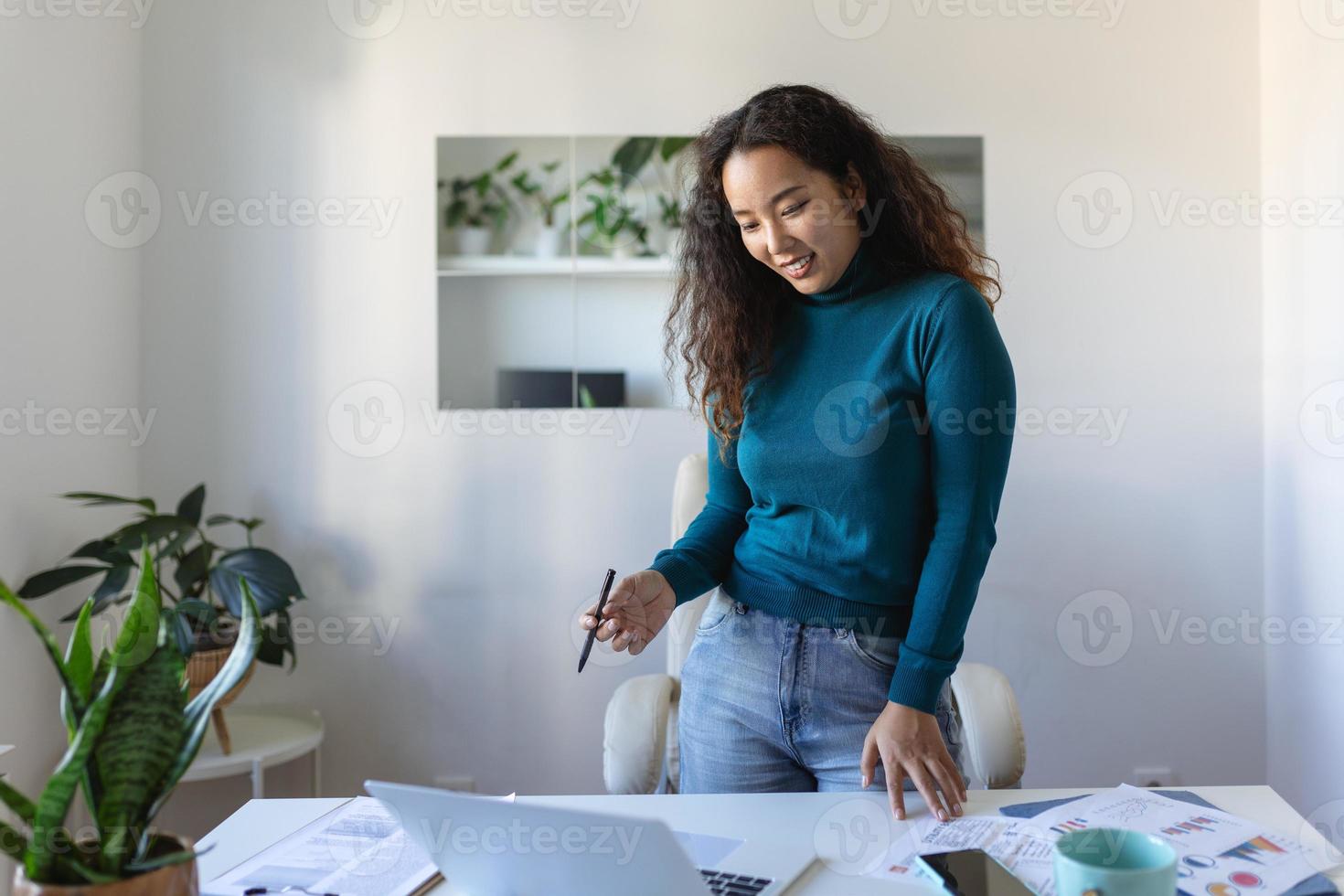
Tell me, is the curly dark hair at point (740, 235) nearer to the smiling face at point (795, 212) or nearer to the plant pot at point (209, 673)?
the smiling face at point (795, 212)

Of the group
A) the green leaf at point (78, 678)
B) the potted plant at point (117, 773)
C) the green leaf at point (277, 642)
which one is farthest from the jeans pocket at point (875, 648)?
the green leaf at point (277, 642)

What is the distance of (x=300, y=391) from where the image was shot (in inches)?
106

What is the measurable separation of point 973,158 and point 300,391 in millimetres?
1740

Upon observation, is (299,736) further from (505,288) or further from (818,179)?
(818,179)

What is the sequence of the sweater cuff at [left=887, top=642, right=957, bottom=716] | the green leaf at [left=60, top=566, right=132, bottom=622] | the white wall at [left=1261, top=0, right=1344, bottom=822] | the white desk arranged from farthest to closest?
the white wall at [left=1261, top=0, right=1344, bottom=822] → the green leaf at [left=60, top=566, right=132, bottom=622] → the sweater cuff at [left=887, top=642, right=957, bottom=716] → the white desk

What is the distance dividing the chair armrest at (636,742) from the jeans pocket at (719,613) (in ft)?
0.76

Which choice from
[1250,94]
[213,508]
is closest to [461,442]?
[213,508]

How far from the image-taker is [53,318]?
230 centimetres

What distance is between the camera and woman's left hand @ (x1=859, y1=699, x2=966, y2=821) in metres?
1.20

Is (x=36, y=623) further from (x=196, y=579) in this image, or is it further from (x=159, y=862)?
(x=196, y=579)

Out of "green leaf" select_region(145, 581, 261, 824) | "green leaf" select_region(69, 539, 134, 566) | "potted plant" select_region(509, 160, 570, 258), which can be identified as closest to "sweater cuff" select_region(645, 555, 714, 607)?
"green leaf" select_region(145, 581, 261, 824)

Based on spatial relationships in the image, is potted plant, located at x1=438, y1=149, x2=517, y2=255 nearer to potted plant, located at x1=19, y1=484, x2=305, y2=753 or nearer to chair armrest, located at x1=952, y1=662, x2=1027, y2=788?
potted plant, located at x1=19, y1=484, x2=305, y2=753

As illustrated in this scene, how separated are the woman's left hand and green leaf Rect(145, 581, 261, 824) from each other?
0.69 meters

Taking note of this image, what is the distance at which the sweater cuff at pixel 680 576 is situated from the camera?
150 centimetres
